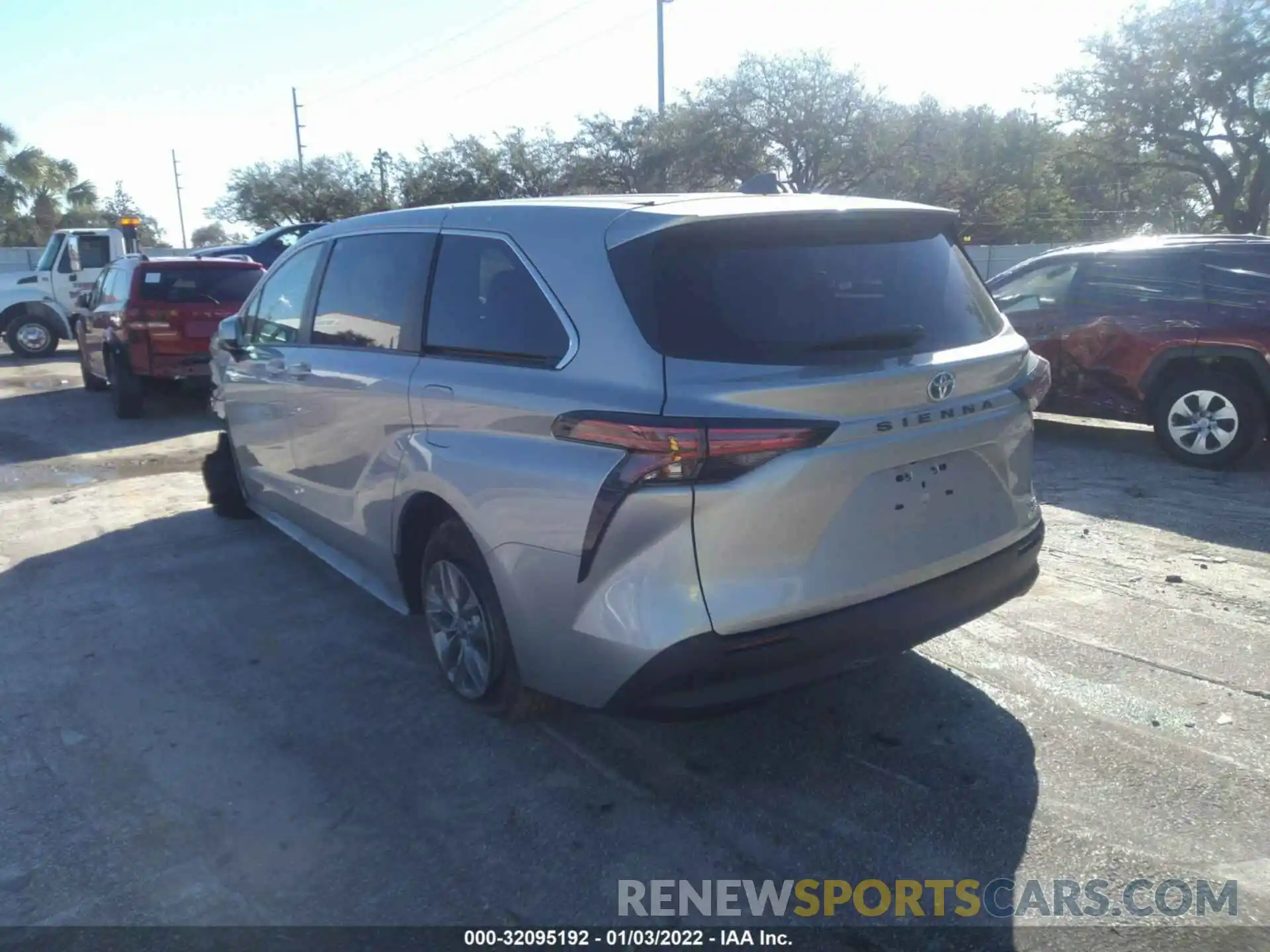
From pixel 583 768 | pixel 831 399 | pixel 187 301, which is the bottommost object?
pixel 583 768

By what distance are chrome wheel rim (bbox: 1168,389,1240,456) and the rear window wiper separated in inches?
206

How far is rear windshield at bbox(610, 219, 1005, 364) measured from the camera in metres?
3.14

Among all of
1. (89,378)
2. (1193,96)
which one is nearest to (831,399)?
(89,378)

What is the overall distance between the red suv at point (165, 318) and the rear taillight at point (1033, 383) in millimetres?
9273

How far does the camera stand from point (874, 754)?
3.68 m

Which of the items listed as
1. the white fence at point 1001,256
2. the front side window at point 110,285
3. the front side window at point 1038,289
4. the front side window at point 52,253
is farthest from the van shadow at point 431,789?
the white fence at point 1001,256

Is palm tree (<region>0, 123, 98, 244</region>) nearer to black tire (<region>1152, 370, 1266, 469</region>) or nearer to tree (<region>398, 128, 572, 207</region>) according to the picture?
tree (<region>398, 128, 572, 207</region>)

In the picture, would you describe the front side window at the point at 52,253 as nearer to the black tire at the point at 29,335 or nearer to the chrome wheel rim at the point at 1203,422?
the black tire at the point at 29,335

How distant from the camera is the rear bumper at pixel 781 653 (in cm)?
303

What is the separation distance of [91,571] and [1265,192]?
32.4 metres

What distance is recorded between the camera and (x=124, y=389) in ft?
37.8

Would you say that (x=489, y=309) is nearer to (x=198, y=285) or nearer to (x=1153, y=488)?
(x=1153, y=488)

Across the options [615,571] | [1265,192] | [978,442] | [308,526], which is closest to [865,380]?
[978,442]

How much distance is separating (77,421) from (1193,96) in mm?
28580
